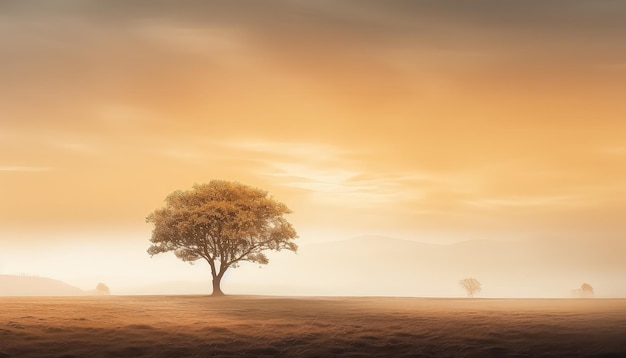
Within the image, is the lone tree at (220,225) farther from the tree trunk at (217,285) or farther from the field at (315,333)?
the field at (315,333)

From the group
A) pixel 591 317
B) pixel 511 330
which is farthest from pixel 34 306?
pixel 591 317

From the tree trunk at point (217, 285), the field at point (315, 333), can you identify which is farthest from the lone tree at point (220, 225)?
the field at point (315, 333)

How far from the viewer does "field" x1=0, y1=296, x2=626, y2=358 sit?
1692 inches

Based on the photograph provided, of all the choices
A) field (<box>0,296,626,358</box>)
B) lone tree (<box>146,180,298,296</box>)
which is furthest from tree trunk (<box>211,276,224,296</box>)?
field (<box>0,296,626,358</box>)

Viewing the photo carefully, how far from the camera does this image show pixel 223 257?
95938mm

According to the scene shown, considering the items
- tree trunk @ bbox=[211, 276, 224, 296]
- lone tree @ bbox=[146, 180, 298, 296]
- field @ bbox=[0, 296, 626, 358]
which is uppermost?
lone tree @ bbox=[146, 180, 298, 296]

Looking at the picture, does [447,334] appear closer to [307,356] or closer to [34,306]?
[307,356]

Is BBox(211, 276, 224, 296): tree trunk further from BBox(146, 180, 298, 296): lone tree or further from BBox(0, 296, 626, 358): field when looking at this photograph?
BBox(0, 296, 626, 358): field

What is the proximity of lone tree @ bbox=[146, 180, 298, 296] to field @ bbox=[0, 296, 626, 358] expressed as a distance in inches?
1223

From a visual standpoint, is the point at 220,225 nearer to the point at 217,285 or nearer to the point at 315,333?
the point at 217,285

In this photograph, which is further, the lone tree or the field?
the lone tree

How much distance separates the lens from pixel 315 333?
1943 inches

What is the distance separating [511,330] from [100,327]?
3211cm

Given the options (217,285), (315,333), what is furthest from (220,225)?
(315,333)
